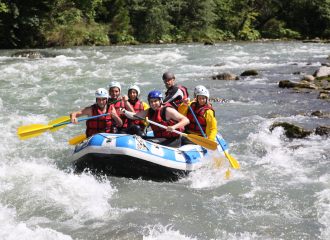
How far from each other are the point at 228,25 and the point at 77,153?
3125cm

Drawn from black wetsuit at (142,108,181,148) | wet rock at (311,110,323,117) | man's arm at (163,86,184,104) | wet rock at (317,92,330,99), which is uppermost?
man's arm at (163,86,184,104)

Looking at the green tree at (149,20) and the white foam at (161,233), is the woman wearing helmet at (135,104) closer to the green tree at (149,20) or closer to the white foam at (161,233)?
the white foam at (161,233)

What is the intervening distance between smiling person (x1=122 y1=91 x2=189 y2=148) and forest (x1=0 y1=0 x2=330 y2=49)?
594 inches

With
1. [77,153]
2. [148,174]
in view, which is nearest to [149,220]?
[148,174]

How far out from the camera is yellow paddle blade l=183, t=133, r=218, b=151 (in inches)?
197

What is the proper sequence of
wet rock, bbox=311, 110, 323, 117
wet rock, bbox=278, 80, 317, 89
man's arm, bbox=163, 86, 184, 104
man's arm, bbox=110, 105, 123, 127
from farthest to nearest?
wet rock, bbox=278, 80, 317, 89 < wet rock, bbox=311, 110, 323, 117 < man's arm, bbox=163, 86, 184, 104 < man's arm, bbox=110, 105, 123, 127

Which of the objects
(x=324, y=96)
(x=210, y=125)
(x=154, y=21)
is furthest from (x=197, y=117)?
(x=154, y=21)

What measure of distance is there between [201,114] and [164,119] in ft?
2.00

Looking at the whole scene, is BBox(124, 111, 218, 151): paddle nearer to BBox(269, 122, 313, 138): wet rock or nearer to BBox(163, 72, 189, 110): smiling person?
BBox(163, 72, 189, 110): smiling person

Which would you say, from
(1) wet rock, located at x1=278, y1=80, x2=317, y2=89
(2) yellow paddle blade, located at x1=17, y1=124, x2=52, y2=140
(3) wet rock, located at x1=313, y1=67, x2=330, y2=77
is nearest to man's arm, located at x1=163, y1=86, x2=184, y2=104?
(2) yellow paddle blade, located at x1=17, y1=124, x2=52, y2=140

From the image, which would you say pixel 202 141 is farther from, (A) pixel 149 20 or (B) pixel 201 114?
(A) pixel 149 20

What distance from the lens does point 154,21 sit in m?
28.4

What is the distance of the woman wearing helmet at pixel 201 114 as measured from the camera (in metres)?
5.18

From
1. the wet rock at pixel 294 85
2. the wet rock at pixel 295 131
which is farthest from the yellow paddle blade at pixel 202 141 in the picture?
the wet rock at pixel 294 85
